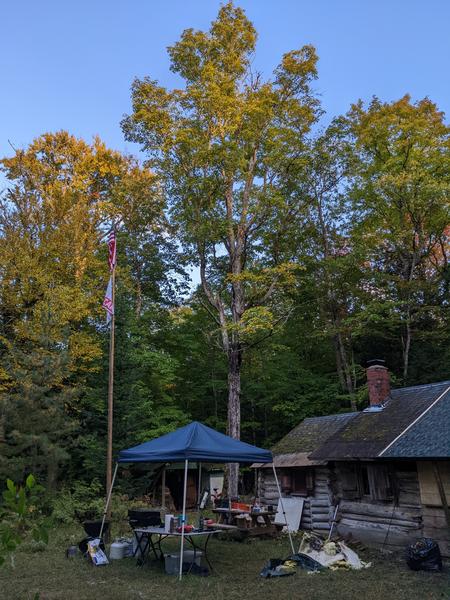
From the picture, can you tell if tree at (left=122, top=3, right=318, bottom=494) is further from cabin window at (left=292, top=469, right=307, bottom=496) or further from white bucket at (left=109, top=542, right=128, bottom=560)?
white bucket at (left=109, top=542, right=128, bottom=560)

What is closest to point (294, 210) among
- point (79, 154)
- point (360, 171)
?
point (360, 171)

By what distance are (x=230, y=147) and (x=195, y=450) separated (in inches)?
512

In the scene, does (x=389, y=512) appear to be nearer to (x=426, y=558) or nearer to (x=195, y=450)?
(x=426, y=558)

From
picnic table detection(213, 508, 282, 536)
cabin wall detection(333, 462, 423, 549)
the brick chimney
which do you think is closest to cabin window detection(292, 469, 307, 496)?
picnic table detection(213, 508, 282, 536)

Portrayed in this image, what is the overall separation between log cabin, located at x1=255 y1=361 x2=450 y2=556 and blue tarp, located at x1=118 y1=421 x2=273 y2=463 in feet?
9.86

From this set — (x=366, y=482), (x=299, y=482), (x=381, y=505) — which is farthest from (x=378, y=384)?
(x=299, y=482)

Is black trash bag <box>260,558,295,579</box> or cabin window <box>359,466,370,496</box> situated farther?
cabin window <box>359,466,370,496</box>

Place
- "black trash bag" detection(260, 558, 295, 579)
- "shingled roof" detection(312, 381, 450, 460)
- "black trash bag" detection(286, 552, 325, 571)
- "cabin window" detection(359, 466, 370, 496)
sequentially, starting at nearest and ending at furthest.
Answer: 1. "black trash bag" detection(260, 558, 295, 579)
2. "black trash bag" detection(286, 552, 325, 571)
3. "shingled roof" detection(312, 381, 450, 460)
4. "cabin window" detection(359, 466, 370, 496)

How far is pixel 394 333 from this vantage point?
2231cm

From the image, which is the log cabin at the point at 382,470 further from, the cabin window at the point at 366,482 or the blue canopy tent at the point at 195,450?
the blue canopy tent at the point at 195,450

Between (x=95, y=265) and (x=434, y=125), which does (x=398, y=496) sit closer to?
(x=95, y=265)

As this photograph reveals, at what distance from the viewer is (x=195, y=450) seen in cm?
934

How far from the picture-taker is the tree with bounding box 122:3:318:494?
19016 mm

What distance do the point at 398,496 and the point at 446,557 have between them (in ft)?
5.52
